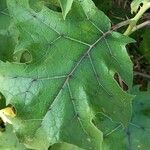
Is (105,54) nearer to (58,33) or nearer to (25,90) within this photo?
(58,33)

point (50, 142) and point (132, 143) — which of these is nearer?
point (50, 142)

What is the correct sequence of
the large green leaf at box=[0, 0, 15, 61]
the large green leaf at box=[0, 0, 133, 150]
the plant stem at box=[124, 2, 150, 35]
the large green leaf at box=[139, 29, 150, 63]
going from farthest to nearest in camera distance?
the large green leaf at box=[139, 29, 150, 63] → the large green leaf at box=[0, 0, 15, 61] → the plant stem at box=[124, 2, 150, 35] → the large green leaf at box=[0, 0, 133, 150]

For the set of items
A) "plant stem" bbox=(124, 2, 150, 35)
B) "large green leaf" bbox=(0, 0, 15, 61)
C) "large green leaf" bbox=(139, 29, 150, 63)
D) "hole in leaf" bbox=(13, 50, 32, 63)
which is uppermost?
"plant stem" bbox=(124, 2, 150, 35)

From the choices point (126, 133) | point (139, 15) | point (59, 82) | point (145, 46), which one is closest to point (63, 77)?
point (59, 82)

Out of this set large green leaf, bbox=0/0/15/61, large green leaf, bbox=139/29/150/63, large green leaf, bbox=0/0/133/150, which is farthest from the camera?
large green leaf, bbox=139/29/150/63

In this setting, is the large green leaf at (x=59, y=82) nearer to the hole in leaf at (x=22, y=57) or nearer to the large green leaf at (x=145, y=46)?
the hole in leaf at (x=22, y=57)

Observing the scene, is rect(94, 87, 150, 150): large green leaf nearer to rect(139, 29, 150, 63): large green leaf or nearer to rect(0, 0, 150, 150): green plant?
rect(0, 0, 150, 150): green plant

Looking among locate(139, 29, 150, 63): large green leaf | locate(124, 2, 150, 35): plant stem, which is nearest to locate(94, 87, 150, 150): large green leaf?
locate(124, 2, 150, 35): plant stem

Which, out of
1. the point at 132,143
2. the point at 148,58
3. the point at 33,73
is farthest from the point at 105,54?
the point at 148,58

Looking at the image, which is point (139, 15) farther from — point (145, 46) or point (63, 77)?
point (145, 46)
